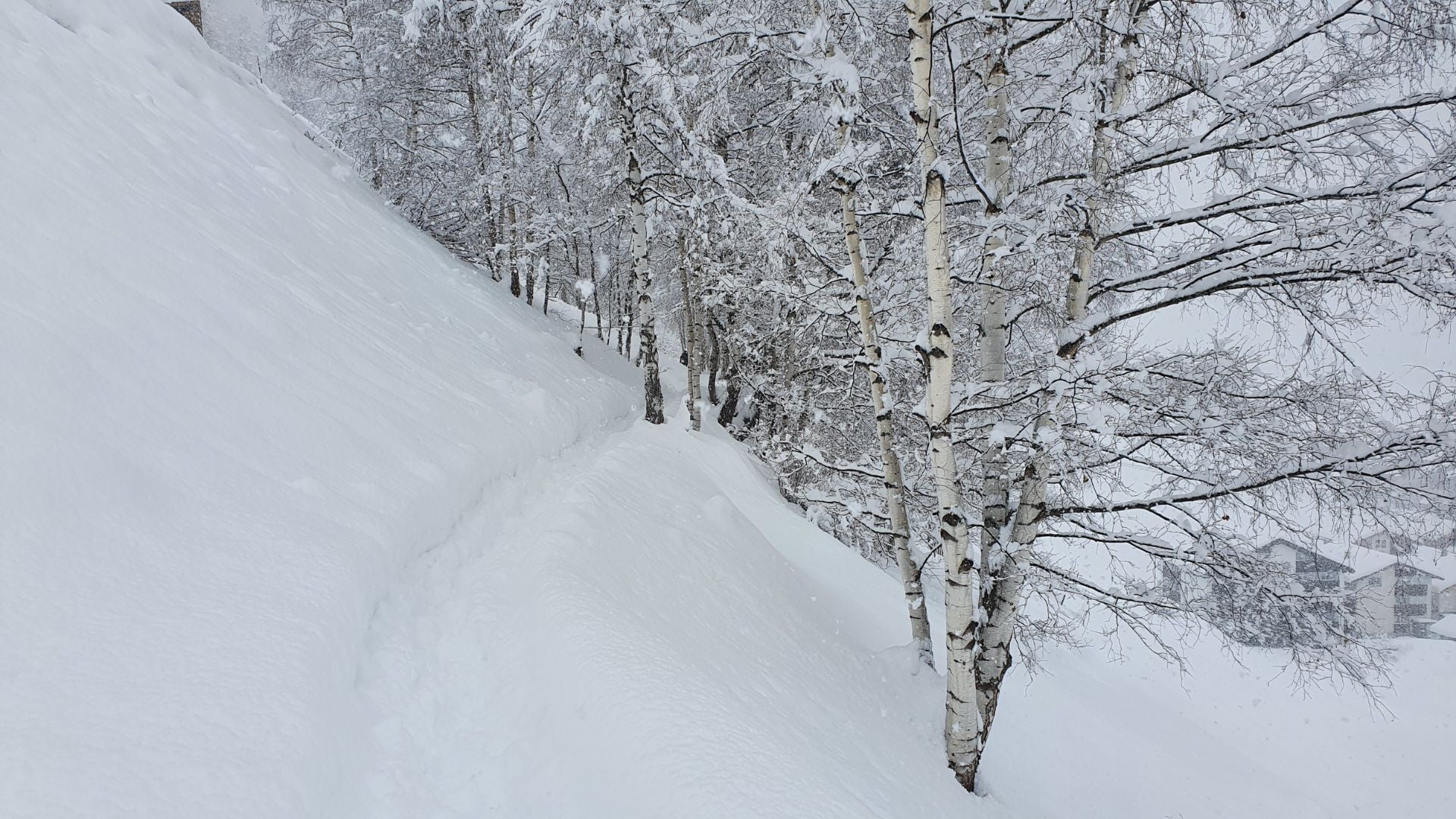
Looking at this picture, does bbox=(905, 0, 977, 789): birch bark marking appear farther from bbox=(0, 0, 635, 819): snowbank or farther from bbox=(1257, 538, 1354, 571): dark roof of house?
bbox=(0, 0, 635, 819): snowbank

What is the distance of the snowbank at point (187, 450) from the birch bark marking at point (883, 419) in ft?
13.3

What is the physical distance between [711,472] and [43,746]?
8074mm

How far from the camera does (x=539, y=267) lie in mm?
16062

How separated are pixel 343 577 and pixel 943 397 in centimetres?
417

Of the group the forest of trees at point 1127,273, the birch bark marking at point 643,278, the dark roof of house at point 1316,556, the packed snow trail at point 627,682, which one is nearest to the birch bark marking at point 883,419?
the forest of trees at point 1127,273

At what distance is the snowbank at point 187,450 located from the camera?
104 inches

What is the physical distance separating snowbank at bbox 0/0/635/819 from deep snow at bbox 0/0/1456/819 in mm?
20

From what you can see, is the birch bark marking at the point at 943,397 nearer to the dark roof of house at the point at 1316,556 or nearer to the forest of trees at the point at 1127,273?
the forest of trees at the point at 1127,273

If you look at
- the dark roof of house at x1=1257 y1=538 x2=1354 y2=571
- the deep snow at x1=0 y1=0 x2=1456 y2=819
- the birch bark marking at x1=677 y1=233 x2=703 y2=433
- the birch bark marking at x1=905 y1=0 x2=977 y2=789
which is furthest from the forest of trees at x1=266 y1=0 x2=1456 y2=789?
the birch bark marking at x1=677 y1=233 x2=703 y2=433

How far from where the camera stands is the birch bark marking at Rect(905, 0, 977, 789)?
4051 mm

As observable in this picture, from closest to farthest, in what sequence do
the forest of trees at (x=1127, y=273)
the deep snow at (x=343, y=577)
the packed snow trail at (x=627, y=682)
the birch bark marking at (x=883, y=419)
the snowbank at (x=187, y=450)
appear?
the snowbank at (x=187, y=450) → the deep snow at (x=343, y=577) → the packed snow trail at (x=627, y=682) → the forest of trees at (x=1127, y=273) → the birch bark marking at (x=883, y=419)

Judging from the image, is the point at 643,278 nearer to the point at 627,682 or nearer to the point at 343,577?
the point at 343,577

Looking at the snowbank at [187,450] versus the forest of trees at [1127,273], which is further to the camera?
the forest of trees at [1127,273]

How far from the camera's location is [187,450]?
4.10 metres
